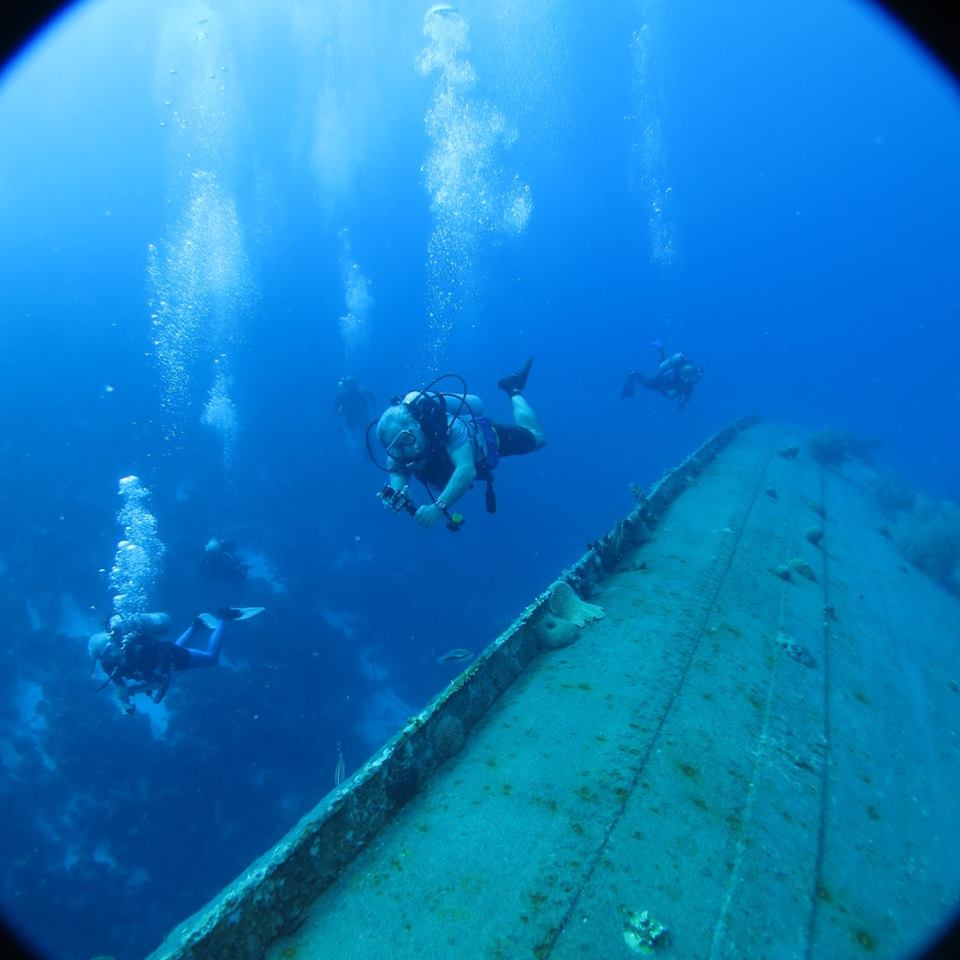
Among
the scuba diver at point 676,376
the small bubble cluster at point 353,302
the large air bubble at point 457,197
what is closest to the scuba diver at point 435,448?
the scuba diver at point 676,376

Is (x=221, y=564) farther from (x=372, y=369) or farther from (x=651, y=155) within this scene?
(x=651, y=155)

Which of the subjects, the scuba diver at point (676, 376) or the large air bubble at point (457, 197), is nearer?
the scuba diver at point (676, 376)

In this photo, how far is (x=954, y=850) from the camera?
8.18 feet

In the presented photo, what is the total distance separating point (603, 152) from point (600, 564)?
149m

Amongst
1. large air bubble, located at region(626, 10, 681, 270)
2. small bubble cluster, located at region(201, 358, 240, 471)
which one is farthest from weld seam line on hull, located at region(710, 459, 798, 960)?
large air bubble, located at region(626, 10, 681, 270)

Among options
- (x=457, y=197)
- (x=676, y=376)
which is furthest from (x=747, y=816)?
(x=457, y=197)

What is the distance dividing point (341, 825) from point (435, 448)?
3507mm

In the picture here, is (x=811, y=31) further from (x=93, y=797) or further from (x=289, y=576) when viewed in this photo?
(x=93, y=797)

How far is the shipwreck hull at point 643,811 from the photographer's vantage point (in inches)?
67.1

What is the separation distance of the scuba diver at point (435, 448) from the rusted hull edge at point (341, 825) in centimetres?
165

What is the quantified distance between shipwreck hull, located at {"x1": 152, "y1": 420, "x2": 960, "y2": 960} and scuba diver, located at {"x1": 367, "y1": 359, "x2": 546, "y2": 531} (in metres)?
1.56

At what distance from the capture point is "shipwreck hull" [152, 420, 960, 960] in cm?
171

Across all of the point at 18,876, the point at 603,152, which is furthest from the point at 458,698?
the point at 603,152

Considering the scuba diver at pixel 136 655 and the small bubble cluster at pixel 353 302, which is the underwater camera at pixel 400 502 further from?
the small bubble cluster at pixel 353 302
